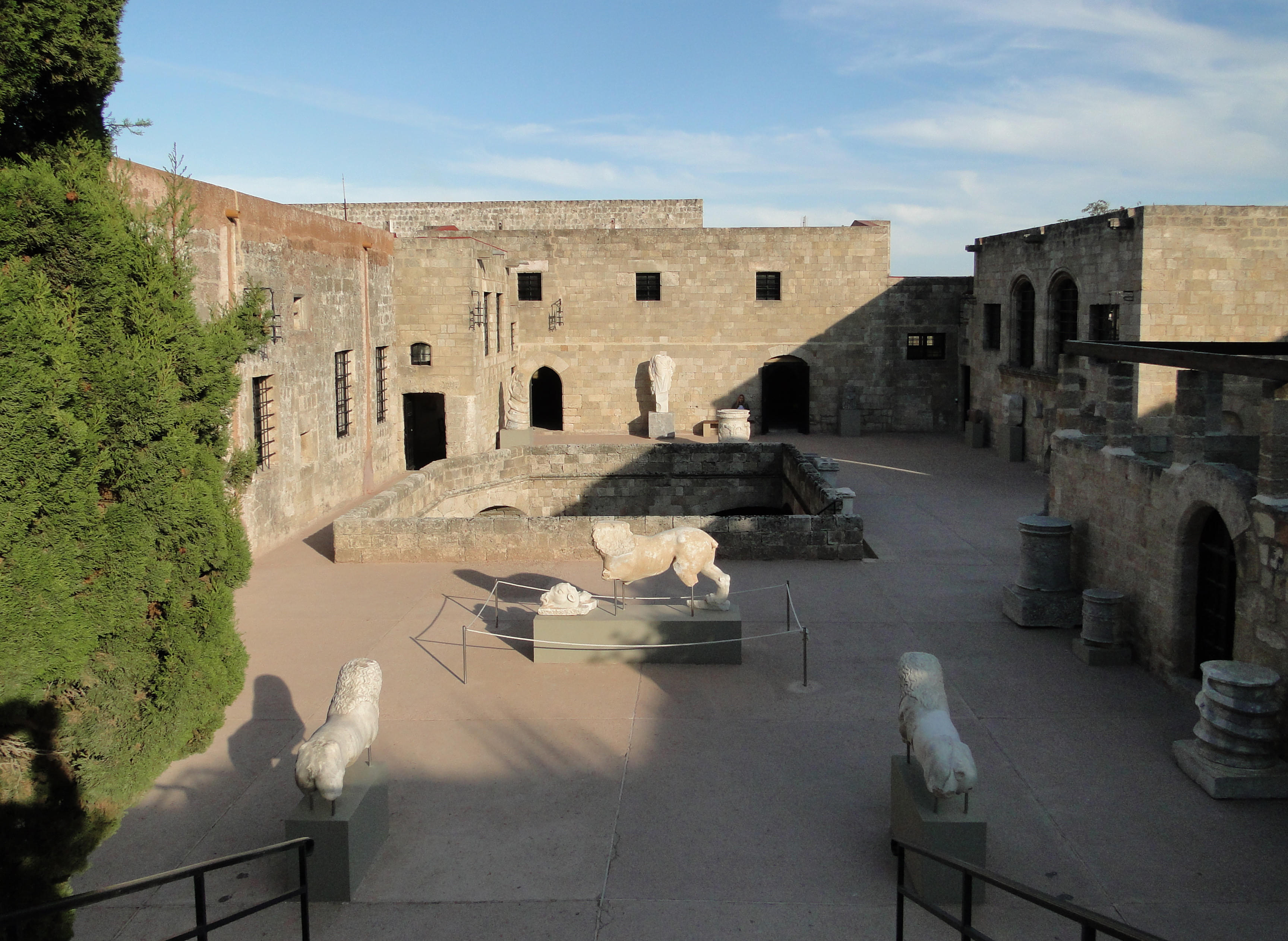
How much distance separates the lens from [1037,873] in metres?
6.13

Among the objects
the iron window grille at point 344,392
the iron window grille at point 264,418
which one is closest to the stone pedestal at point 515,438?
the iron window grille at point 344,392

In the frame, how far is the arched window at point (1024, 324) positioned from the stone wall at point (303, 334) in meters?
13.3

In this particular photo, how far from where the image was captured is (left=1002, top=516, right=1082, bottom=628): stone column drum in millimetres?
10539

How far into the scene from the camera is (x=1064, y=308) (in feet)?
69.8

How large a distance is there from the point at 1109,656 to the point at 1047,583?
126 centimetres

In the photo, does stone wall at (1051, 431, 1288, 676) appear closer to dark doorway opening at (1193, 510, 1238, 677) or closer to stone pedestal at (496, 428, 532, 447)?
dark doorway opening at (1193, 510, 1238, 677)

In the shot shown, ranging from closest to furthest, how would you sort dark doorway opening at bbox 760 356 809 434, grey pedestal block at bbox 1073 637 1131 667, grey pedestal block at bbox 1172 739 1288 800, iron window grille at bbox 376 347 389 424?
grey pedestal block at bbox 1172 739 1288 800
grey pedestal block at bbox 1073 637 1131 667
iron window grille at bbox 376 347 389 424
dark doorway opening at bbox 760 356 809 434

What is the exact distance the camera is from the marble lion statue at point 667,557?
32.4 ft

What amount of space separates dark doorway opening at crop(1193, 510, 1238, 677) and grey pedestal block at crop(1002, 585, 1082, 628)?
5.50ft

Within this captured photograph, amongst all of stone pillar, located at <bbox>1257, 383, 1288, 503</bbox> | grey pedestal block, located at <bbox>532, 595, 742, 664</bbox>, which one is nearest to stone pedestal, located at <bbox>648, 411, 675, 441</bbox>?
grey pedestal block, located at <bbox>532, 595, 742, 664</bbox>

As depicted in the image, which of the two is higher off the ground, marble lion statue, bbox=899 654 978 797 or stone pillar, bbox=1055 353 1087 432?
stone pillar, bbox=1055 353 1087 432

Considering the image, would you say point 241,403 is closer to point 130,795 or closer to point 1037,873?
point 130,795

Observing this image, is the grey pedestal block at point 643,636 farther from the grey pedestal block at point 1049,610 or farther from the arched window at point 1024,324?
the arched window at point 1024,324

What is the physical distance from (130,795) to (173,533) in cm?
135
